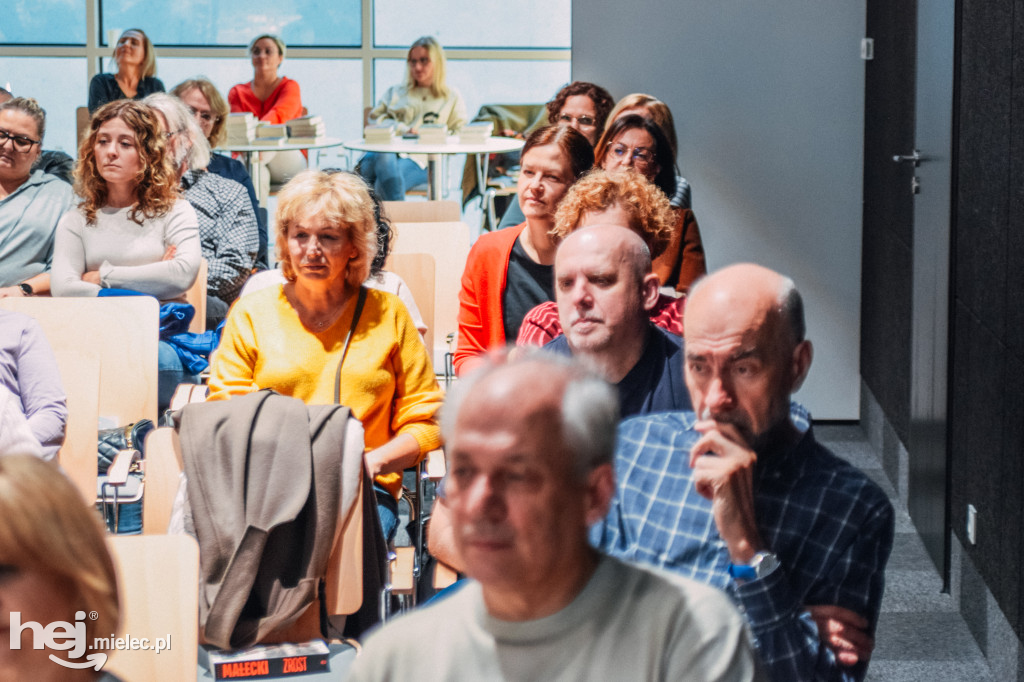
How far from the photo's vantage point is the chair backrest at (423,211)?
513 cm

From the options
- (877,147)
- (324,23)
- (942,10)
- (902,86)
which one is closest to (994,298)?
(942,10)

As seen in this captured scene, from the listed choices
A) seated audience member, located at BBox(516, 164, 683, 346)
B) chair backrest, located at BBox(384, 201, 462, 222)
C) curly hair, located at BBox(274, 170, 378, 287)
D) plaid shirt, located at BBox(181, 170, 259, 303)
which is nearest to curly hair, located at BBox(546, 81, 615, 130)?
chair backrest, located at BBox(384, 201, 462, 222)

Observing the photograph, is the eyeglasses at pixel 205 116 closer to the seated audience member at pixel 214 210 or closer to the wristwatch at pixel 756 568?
the seated audience member at pixel 214 210

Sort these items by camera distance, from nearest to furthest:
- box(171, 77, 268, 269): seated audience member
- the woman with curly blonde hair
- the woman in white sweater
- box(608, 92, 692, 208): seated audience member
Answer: the woman with curly blonde hair → box(608, 92, 692, 208): seated audience member → box(171, 77, 268, 269): seated audience member → the woman in white sweater

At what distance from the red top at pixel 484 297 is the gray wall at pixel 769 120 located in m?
2.65

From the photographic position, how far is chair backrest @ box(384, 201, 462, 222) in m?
5.13

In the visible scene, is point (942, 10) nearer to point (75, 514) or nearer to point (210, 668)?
point (210, 668)

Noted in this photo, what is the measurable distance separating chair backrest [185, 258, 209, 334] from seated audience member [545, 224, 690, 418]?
8.37 ft

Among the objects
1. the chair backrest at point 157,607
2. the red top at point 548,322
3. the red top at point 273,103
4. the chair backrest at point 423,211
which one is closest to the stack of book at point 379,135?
the red top at point 273,103

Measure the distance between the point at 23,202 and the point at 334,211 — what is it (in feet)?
6.65

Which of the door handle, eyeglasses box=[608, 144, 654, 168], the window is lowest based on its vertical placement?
eyeglasses box=[608, 144, 654, 168]

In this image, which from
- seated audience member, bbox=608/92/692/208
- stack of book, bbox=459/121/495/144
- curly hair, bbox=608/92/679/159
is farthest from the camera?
→ stack of book, bbox=459/121/495/144

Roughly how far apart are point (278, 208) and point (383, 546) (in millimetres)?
1008

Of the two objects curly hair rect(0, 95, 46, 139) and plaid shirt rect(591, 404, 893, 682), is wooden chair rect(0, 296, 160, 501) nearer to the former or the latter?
curly hair rect(0, 95, 46, 139)
